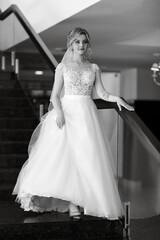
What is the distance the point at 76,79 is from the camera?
A: 439 cm

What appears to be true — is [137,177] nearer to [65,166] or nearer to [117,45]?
[117,45]

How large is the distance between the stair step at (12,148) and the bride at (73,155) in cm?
149

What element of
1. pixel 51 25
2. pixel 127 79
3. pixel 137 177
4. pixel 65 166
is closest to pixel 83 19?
pixel 51 25

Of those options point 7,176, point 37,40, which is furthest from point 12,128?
point 7,176

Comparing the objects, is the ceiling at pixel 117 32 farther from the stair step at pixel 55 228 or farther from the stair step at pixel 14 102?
the stair step at pixel 55 228

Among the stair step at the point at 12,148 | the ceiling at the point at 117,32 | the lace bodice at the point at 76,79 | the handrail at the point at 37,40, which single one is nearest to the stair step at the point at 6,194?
the stair step at the point at 12,148

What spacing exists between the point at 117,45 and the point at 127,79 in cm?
368

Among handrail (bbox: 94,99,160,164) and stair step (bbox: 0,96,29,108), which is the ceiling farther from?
handrail (bbox: 94,99,160,164)

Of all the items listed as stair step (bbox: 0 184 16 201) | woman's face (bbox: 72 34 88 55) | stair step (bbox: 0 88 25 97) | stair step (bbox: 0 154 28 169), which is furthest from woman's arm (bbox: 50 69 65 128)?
stair step (bbox: 0 88 25 97)

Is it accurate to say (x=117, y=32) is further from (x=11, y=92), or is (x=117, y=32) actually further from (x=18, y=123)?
(x=18, y=123)

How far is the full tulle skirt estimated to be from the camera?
411cm

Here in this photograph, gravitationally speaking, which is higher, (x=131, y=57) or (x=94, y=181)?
(x=131, y=57)

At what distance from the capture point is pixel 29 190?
421cm

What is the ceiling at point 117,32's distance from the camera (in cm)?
812
